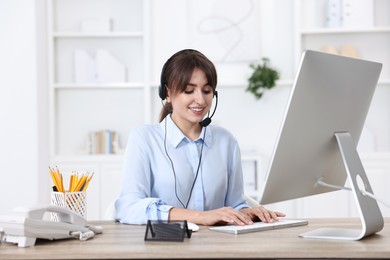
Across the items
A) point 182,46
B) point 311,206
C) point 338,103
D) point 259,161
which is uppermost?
point 182,46

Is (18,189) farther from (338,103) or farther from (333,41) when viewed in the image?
(338,103)

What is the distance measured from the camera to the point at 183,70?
7.60ft

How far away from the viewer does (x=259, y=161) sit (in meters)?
4.68

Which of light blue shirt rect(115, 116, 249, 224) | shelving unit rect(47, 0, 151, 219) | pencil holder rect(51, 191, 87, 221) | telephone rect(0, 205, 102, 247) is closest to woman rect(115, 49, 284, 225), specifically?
light blue shirt rect(115, 116, 249, 224)

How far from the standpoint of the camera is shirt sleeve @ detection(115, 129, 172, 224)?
211 centimetres

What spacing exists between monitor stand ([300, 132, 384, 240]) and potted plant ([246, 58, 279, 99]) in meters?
2.85

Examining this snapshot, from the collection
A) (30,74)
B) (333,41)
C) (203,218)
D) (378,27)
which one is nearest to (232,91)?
(333,41)

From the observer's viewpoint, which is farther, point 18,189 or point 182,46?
point 182,46

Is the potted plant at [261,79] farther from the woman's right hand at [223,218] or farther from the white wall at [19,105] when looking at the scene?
the woman's right hand at [223,218]

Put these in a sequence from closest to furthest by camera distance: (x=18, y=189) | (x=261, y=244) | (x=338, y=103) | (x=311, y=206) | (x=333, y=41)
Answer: (x=261, y=244) → (x=338, y=103) → (x=18, y=189) → (x=311, y=206) → (x=333, y=41)

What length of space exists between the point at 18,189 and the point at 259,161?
1.72 meters

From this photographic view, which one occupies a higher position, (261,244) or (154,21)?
(154,21)

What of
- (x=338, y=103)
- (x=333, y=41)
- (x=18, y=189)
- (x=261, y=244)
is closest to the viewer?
(x=261, y=244)

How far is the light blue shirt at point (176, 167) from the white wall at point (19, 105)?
2.08m
